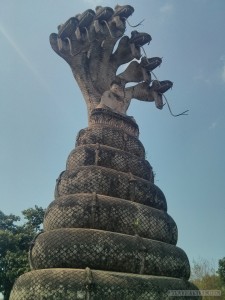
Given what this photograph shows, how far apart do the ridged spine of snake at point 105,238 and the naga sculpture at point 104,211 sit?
15 millimetres

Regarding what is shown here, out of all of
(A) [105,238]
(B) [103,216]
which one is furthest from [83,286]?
(B) [103,216]

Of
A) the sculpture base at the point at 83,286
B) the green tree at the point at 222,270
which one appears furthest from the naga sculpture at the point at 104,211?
the green tree at the point at 222,270

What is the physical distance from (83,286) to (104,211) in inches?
59.4

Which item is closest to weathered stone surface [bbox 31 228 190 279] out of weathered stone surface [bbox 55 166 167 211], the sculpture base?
the sculpture base

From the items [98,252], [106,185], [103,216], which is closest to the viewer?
[98,252]

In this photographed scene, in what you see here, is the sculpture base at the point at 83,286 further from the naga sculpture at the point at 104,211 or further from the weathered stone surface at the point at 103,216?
the weathered stone surface at the point at 103,216

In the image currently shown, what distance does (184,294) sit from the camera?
595cm

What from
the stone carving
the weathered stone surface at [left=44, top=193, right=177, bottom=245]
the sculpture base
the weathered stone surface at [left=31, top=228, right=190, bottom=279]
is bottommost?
the sculpture base

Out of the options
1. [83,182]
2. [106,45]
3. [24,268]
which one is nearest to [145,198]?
[83,182]

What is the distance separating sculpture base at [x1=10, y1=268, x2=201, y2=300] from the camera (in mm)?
4996

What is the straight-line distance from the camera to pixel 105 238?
5.75m

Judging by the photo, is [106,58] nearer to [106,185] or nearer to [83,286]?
[106,185]

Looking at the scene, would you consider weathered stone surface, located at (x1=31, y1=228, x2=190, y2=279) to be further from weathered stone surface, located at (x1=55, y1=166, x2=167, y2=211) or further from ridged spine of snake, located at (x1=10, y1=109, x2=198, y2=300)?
weathered stone surface, located at (x1=55, y1=166, x2=167, y2=211)

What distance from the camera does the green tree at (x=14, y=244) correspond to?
16625 mm
